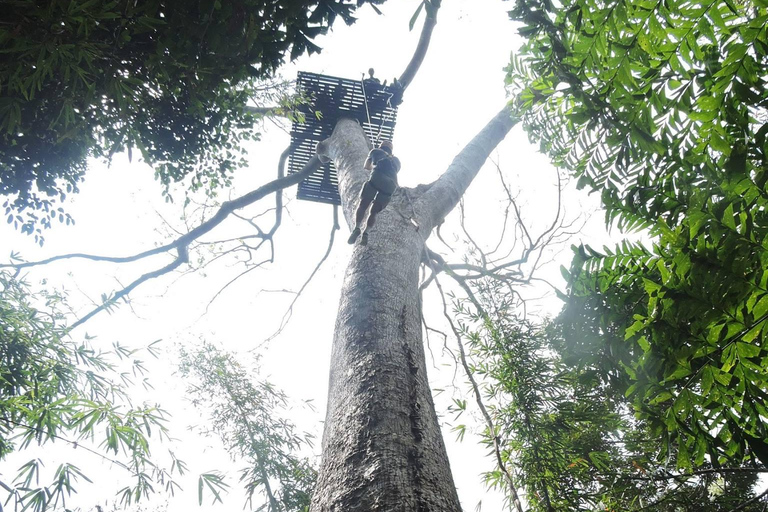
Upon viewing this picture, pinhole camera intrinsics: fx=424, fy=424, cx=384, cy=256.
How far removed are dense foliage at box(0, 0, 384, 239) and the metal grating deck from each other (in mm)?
2040

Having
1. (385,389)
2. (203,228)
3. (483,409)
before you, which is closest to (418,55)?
(203,228)

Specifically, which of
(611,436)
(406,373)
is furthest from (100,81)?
(611,436)

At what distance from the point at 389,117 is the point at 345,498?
414 centimetres

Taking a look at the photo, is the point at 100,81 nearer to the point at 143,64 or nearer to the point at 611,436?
the point at 143,64

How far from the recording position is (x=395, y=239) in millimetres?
2320

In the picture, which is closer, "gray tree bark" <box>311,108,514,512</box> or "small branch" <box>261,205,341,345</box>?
"gray tree bark" <box>311,108,514,512</box>

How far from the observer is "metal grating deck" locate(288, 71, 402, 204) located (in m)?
4.33

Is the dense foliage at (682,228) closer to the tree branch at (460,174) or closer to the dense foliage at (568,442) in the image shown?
the dense foliage at (568,442)

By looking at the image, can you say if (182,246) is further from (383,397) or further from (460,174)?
(383,397)

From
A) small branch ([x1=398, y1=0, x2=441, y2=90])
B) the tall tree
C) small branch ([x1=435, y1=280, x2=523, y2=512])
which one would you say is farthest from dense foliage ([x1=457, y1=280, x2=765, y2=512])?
small branch ([x1=398, y1=0, x2=441, y2=90])

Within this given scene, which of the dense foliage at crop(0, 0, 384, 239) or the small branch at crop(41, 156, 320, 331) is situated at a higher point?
the small branch at crop(41, 156, 320, 331)

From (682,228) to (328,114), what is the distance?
4008mm

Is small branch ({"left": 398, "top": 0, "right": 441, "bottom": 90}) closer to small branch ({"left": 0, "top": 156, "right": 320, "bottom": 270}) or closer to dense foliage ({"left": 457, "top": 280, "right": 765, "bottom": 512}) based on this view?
small branch ({"left": 0, "top": 156, "right": 320, "bottom": 270})

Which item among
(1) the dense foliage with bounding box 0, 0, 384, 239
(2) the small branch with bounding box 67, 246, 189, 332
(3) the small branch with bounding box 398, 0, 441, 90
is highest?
(3) the small branch with bounding box 398, 0, 441, 90
